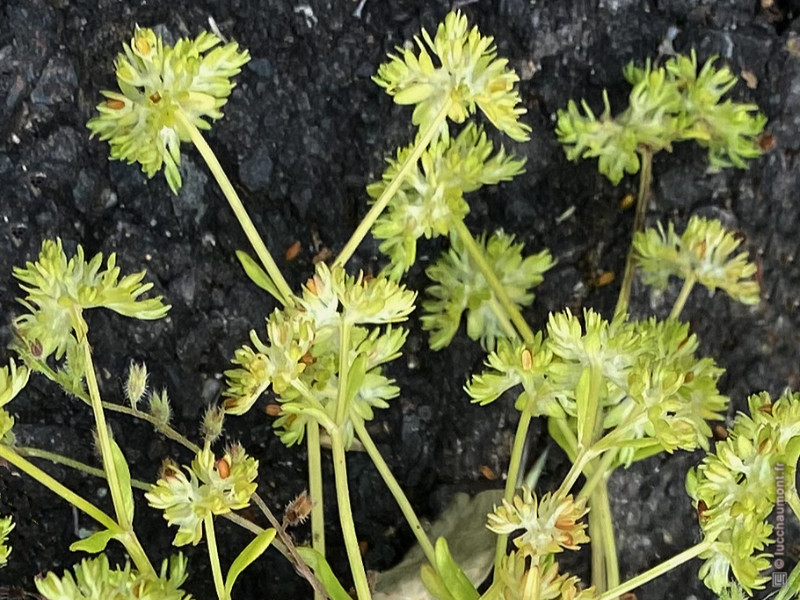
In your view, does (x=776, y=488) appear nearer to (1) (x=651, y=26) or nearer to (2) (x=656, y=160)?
(2) (x=656, y=160)

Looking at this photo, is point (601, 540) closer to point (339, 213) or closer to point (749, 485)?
point (749, 485)

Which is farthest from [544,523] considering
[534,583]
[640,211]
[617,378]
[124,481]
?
[640,211]

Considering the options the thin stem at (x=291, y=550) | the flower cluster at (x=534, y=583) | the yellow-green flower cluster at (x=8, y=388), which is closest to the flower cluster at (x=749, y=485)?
the flower cluster at (x=534, y=583)

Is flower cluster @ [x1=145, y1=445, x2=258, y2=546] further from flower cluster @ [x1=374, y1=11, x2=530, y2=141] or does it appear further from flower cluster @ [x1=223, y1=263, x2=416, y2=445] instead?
flower cluster @ [x1=374, y1=11, x2=530, y2=141]

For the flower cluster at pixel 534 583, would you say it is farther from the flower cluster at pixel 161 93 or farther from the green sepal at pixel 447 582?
the flower cluster at pixel 161 93

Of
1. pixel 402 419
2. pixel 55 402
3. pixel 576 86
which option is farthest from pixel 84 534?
pixel 576 86

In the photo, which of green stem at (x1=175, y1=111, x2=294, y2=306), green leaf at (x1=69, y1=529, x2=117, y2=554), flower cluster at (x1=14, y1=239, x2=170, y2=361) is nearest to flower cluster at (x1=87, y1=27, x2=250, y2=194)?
green stem at (x1=175, y1=111, x2=294, y2=306)
